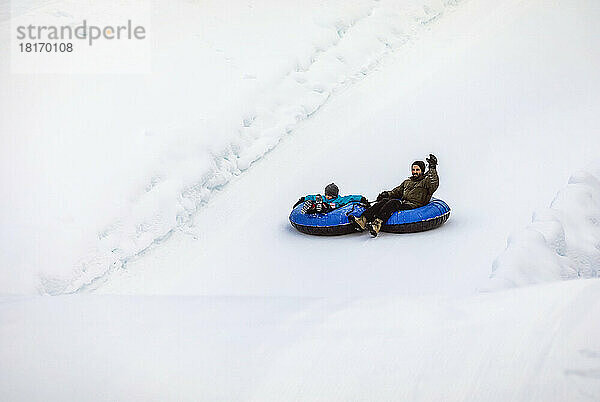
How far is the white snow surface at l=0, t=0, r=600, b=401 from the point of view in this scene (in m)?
2.58

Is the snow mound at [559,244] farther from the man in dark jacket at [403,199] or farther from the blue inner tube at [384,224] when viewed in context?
the man in dark jacket at [403,199]

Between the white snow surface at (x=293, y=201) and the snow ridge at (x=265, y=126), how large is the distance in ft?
0.09

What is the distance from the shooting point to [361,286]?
4.40m

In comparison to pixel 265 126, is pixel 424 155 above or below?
below

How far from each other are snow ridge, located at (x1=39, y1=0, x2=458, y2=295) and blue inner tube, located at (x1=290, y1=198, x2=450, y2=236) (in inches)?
40.9

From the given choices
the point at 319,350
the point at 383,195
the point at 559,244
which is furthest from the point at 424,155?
the point at 319,350

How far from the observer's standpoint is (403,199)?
5391 millimetres

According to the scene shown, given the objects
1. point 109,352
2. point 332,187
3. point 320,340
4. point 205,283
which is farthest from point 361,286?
point 109,352

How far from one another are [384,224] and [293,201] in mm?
1072

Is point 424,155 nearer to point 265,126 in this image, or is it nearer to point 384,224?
point 384,224

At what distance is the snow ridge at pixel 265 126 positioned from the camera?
17.6ft

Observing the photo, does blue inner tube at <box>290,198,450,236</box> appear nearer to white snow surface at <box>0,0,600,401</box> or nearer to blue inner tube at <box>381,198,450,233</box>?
blue inner tube at <box>381,198,450,233</box>

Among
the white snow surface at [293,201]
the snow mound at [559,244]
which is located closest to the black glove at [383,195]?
the white snow surface at [293,201]

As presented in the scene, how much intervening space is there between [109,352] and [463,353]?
1277mm
